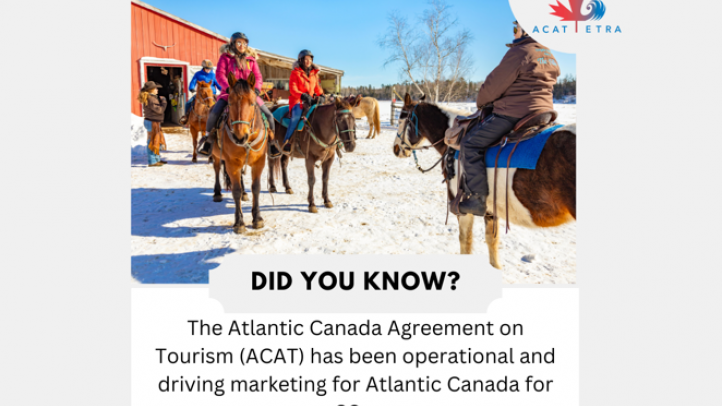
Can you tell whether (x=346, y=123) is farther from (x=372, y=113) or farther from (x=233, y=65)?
(x=372, y=113)

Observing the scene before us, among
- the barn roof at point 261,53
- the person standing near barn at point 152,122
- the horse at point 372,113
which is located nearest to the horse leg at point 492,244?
the person standing near barn at point 152,122

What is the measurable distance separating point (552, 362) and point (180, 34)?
16.9m

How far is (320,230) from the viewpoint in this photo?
538 cm

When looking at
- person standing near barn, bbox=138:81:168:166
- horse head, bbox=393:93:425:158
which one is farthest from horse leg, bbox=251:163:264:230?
person standing near barn, bbox=138:81:168:166

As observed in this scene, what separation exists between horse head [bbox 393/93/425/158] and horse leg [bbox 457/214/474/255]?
1.21m

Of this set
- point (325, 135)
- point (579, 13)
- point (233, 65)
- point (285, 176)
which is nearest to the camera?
point (579, 13)

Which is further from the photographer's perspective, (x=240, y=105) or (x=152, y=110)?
(x=152, y=110)

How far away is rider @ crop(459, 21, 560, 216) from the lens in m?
2.87

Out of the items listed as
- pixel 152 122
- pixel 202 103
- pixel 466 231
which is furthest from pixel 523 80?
pixel 152 122

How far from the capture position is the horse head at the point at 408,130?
4.59 metres

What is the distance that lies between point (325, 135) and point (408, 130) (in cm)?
211

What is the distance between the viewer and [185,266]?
13.6 feet

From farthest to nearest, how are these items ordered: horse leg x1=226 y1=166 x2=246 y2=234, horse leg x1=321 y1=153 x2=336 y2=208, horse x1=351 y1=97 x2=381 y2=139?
horse x1=351 y1=97 x2=381 y2=139 < horse leg x1=321 y1=153 x2=336 y2=208 < horse leg x1=226 y1=166 x2=246 y2=234

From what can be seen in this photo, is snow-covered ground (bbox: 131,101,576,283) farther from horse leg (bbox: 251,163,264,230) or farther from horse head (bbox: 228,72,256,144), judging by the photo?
horse head (bbox: 228,72,256,144)
